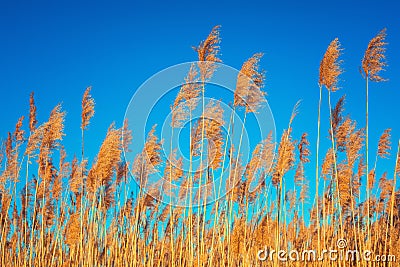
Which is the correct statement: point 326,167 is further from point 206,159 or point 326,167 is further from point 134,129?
point 134,129

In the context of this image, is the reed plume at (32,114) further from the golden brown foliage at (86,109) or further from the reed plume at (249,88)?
the reed plume at (249,88)

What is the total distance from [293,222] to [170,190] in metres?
2.92

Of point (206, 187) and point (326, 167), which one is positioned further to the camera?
point (326, 167)

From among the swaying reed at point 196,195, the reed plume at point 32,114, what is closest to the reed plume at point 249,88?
the swaying reed at point 196,195

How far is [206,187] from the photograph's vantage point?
20.1ft

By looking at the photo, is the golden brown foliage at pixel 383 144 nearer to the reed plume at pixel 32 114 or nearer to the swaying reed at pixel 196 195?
the swaying reed at pixel 196 195

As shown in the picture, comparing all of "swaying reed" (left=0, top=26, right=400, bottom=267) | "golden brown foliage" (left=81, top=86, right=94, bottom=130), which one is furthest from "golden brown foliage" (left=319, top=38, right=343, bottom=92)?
"golden brown foliage" (left=81, top=86, right=94, bottom=130)

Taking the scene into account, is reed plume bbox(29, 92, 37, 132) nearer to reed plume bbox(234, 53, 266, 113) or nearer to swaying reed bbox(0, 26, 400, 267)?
swaying reed bbox(0, 26, 400, 267)

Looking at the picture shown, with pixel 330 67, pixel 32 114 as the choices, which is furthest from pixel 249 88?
pixel 32 114

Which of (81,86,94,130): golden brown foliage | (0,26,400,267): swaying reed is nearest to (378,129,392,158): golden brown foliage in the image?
(0,26,400,267): swaying reed

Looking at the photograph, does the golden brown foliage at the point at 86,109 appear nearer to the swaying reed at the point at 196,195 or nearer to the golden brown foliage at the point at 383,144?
the swaying reed at the point at 196,195

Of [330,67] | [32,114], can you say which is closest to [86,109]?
[32,114]

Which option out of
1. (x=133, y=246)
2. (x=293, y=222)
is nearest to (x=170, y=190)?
(x=133, y=246)

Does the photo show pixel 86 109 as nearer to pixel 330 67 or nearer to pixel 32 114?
pixel 32 114
